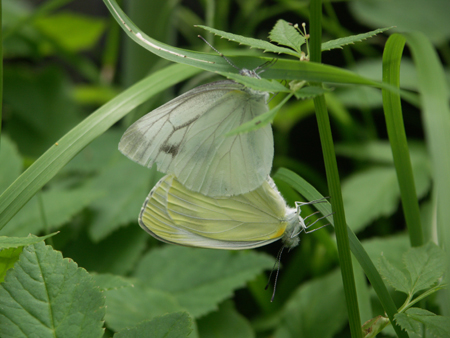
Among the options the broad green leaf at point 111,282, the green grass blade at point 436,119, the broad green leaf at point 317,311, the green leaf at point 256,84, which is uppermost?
the green leaf at point 256,84

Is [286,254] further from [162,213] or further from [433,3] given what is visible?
[433,3]

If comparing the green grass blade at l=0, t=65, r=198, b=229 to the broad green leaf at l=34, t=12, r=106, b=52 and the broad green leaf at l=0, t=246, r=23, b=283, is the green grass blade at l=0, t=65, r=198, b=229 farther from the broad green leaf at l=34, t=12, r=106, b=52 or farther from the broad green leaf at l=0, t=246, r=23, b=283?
the broad green leaf at l=34, t=12, r=106, b=52

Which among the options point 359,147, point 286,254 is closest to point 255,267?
point 286,254

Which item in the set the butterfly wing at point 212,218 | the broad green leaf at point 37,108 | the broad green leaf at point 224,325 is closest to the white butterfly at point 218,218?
the butterfly wing at point 212,218

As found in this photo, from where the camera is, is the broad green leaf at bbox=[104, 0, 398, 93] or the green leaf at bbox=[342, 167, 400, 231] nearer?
the broad green leaf at bbox=[104, 0, 398, 93]

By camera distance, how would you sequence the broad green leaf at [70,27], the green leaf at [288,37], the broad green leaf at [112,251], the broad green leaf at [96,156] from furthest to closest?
the broad green leaf at [70,27], the broad green leaf at [96,156], the broad green leaf at [112,251], the green leaf at [288,37]

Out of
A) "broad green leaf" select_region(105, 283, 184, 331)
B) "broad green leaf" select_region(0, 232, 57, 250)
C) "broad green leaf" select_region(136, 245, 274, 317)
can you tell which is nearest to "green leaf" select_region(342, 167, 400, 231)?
"broad green leaf" select_region(136, 245, 274, 317)

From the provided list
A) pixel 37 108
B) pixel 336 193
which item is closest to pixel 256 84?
pixel 336 193

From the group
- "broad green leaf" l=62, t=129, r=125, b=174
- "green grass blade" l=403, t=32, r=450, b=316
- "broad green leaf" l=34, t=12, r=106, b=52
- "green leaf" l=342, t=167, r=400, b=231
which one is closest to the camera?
"green grass blade" l=403, t=32, r=450, b=316

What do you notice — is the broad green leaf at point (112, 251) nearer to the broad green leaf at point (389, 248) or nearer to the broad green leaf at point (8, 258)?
the broad green leaf at point (8, 258)
